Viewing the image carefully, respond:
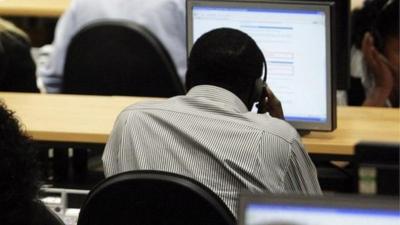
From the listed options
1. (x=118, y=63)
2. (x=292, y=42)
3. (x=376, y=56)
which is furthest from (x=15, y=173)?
(x=376, y=56)

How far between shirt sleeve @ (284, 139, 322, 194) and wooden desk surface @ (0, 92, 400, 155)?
0.43 metres

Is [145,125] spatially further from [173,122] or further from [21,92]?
[21,92]

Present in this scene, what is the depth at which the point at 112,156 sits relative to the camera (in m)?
2.23

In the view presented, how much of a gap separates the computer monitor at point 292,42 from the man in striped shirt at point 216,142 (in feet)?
1.74

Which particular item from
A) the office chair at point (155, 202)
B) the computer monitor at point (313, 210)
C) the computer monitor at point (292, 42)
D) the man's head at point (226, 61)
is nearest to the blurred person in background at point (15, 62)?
the computer monitor at point (292, 42)

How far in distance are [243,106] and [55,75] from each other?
5.60ft

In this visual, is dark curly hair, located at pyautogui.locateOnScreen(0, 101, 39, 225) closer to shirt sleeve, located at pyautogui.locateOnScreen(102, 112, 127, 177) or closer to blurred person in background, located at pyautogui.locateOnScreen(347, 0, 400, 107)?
shirt sleeve, located at pyautogui.locateOnScreen(102, 112, 127, 177)

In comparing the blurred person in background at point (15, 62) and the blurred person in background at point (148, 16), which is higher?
the blurred person in background at point (148, 16)

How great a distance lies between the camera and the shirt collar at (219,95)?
7.35 ft

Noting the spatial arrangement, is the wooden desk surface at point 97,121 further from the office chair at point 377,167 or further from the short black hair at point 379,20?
the office chair at point 377,167

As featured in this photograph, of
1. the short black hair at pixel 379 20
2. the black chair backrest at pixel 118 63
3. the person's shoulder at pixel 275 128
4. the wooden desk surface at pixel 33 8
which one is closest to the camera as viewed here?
the person's shoulder at pixel 275 128

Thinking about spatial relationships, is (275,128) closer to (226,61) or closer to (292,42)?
(226,61)

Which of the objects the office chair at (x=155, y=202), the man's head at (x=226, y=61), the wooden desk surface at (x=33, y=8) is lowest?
the office chair at (x=155, y=202)

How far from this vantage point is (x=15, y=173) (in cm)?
130
